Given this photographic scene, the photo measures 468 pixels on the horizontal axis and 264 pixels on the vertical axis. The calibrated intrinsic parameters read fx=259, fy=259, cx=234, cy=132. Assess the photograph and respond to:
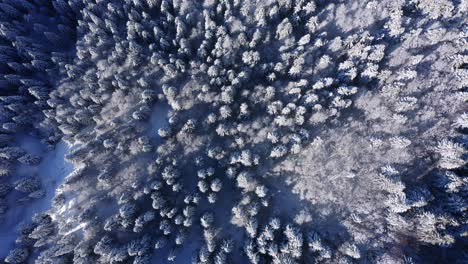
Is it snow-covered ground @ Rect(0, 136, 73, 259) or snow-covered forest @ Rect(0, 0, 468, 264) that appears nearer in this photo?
snow-covered forest @ Rect(0, 0, 468, 264)

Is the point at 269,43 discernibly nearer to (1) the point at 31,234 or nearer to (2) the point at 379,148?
(2) the point at 379,148

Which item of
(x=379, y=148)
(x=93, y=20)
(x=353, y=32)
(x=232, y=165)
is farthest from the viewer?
(x=93, y=20)

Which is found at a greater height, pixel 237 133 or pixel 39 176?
pixel 39 176

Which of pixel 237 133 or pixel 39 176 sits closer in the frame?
pixel 237 133

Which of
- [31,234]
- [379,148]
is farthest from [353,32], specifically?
[31,234]
